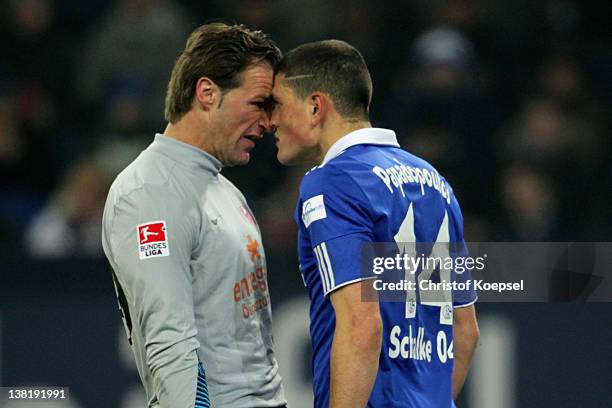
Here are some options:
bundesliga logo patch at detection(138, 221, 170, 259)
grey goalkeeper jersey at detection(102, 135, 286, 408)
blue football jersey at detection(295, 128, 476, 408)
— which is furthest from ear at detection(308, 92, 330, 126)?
bundesliga logo patch at detection(138, 221, 170, 259)

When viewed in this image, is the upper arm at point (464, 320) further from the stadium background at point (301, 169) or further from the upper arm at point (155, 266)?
the stadium background at point (301, 169)

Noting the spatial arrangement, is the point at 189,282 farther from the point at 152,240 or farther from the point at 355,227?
the point at 355,227

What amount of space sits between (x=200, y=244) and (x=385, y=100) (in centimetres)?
395

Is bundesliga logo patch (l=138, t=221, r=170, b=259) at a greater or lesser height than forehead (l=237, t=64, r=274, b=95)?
lesser

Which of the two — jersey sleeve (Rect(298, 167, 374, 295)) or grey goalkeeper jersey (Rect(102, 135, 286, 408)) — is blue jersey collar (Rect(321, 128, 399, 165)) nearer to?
jersey sleeve (Rect(298, 167, 374, 295))

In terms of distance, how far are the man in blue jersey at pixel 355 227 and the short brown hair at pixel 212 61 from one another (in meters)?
0.13

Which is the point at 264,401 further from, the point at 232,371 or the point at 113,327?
the point at 113,327

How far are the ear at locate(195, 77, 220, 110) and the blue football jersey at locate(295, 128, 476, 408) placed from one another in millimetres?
412

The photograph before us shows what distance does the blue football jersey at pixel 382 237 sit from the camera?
3.09 metres

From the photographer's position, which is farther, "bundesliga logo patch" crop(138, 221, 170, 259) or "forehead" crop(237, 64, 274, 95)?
"forehead" crop(237, 64, 274, 95)

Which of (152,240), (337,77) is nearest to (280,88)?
(337,77)

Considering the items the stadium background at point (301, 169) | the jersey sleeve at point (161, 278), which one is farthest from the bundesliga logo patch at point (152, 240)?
the stadium background at point (301, 169)

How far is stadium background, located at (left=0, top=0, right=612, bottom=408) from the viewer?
5.38 meters

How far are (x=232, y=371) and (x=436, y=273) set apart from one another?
2.21ft
